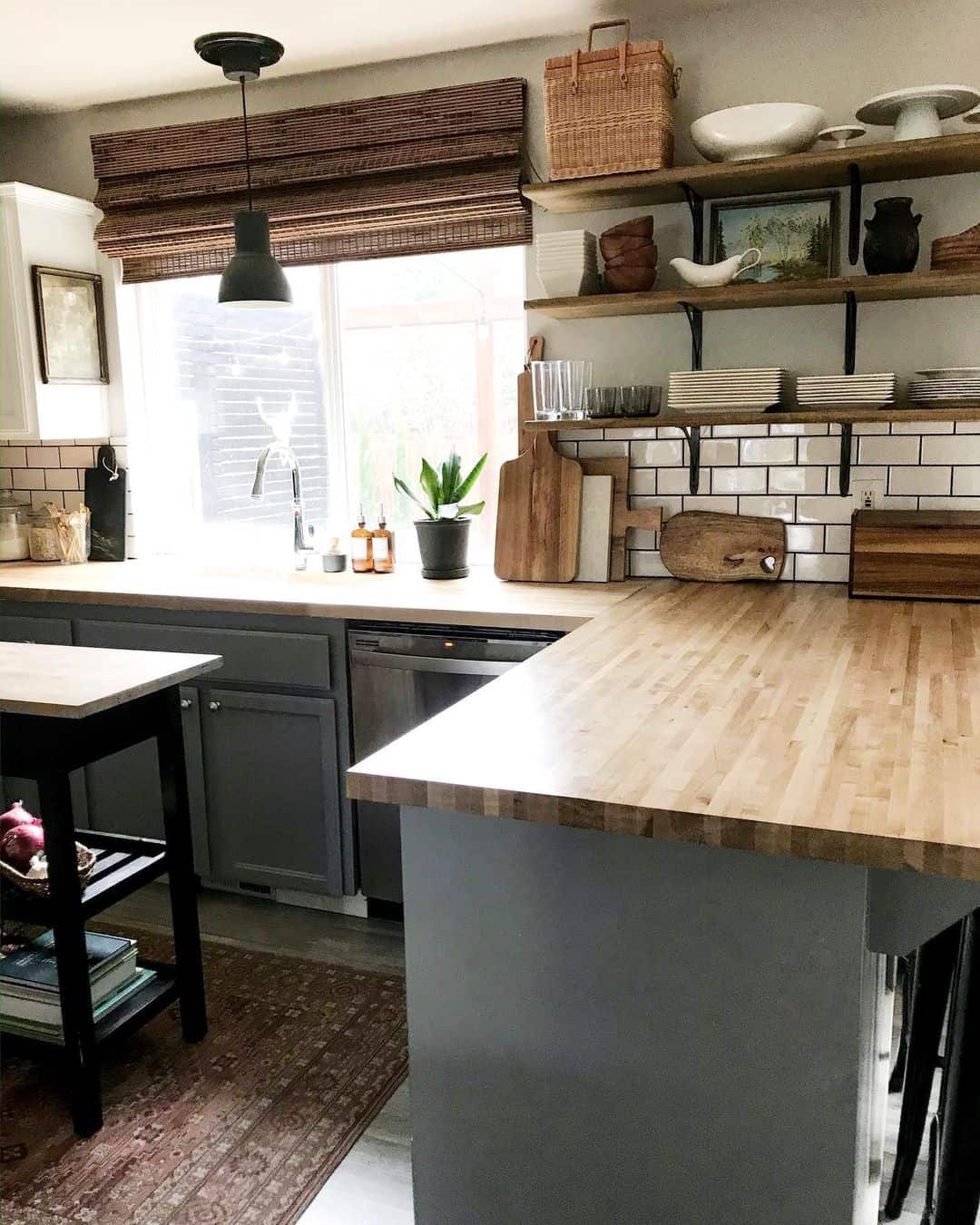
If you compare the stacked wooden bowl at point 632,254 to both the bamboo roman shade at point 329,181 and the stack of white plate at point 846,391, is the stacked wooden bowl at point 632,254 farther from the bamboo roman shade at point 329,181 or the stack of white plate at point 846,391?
the stack of white plate at point 846,391

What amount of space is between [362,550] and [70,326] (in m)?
1.36

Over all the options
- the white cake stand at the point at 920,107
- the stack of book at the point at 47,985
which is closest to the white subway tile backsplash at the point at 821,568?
the white cake stand at the point at 920,107

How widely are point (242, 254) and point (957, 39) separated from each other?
1995 millimetres

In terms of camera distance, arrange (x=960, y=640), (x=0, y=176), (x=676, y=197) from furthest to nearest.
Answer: (x=0, y=176), (x=676, y=197), (x=960, y=640)

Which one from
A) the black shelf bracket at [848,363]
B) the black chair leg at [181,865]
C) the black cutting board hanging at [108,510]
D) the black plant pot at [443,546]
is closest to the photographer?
the black chair leg at [181,865]

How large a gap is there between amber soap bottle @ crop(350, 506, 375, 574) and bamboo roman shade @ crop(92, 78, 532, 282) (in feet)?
2.93

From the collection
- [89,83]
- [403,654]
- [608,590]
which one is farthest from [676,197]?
[89,83]

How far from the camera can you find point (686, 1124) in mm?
1408

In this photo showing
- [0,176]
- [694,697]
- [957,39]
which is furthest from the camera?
[0,176]

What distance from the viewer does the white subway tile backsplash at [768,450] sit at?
3021 mm

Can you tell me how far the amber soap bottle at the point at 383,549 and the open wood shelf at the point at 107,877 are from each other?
4.38 ft

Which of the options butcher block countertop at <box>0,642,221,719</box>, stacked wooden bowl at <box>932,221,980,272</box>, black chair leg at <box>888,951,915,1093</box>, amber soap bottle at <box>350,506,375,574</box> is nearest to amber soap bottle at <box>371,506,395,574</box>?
amber soap bottle at <box>350,506,375,574</box>

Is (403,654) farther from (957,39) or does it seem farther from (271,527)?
(957,39)

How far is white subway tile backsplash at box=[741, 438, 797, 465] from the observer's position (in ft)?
9.91
